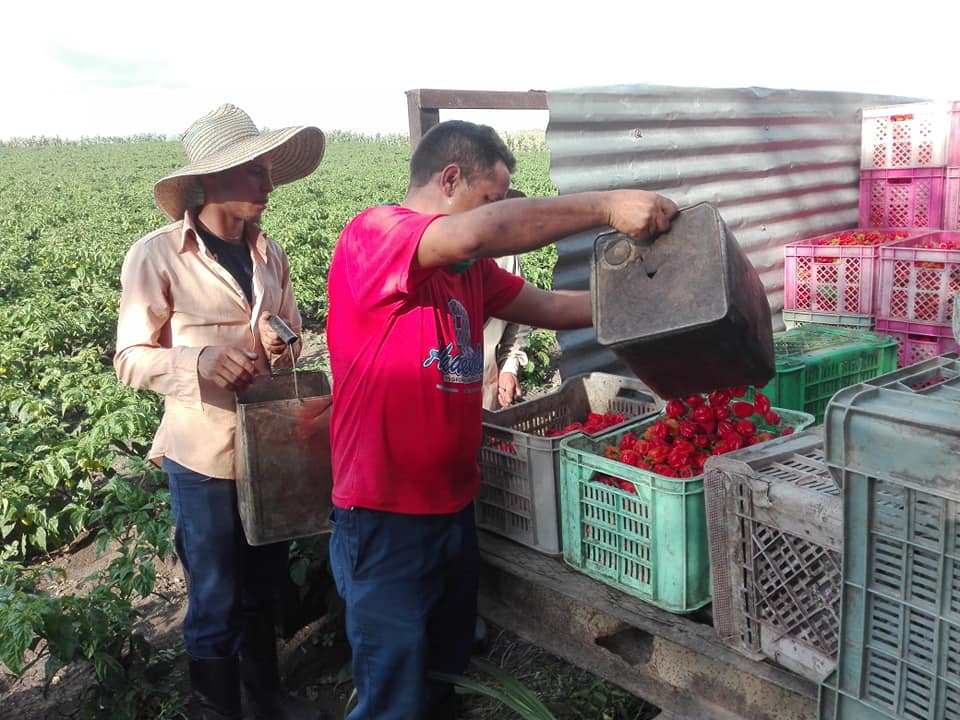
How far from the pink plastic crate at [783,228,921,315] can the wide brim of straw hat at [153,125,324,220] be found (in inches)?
111

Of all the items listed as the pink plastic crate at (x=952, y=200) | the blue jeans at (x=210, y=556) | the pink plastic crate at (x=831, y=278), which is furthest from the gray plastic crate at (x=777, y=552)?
the pink plastic crate at (x=952, y=200)

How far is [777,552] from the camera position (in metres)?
Answer: 2.02

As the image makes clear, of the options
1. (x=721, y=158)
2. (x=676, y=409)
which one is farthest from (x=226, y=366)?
(x=721, y=158)

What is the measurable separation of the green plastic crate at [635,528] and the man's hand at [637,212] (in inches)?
30.9

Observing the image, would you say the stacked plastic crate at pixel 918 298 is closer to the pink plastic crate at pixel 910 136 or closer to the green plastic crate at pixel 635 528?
the pink plastic crate at pixel 910 136

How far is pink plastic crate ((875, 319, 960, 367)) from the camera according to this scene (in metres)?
3.95

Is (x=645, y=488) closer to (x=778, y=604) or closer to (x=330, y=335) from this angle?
(x=778, y=604)

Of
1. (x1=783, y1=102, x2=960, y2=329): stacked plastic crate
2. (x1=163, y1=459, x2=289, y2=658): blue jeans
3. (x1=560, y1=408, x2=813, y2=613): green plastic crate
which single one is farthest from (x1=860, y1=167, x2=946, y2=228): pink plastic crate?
(x1=163, y1=459, x2=289, y2=658): blue jeans

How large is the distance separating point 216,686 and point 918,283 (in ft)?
11.9

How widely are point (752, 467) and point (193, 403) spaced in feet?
5.50

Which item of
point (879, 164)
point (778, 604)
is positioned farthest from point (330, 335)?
point (879, 164)

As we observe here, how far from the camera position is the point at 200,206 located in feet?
9.04

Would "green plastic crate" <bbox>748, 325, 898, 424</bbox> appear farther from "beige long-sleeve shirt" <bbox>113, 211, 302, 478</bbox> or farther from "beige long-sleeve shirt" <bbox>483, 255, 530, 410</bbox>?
"beige long-sleeve shirt" <bbox>113, 211, 302, 478</bbox>

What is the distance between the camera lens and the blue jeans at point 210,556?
2643 mm
